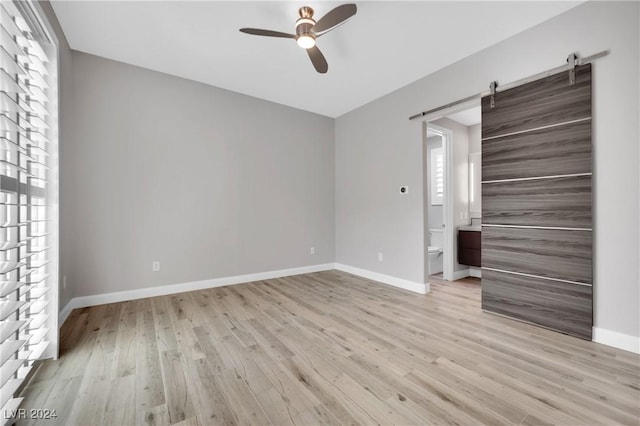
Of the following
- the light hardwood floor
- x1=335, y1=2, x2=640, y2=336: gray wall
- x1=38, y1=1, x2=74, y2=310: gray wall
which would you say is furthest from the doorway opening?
x1=38, y1=1, x2=74, y2=310: gray wall

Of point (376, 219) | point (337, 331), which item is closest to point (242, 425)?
point (337, 331)

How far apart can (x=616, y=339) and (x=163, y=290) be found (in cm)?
456

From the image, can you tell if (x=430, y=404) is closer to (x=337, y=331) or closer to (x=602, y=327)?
(x=337, y=331)

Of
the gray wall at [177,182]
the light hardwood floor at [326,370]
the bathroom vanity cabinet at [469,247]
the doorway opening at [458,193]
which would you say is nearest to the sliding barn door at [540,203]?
the light hardwood floor at [326,370]

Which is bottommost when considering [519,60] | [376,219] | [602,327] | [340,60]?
[602,327]

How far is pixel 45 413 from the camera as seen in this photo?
145 cm

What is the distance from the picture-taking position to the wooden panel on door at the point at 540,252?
7.52 ft

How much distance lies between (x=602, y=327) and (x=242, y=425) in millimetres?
2824

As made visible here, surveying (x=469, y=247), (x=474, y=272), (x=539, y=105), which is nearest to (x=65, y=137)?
(x=539, y=105)

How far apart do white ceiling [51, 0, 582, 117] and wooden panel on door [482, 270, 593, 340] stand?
2.42m

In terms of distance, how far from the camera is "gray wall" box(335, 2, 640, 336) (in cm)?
208

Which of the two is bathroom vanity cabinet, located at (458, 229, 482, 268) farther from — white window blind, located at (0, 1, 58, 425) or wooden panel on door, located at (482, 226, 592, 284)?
white window blind, located at (0, 1, 58, 425)

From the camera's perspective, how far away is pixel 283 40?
2.76 meters

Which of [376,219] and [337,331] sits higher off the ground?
[376,219]
